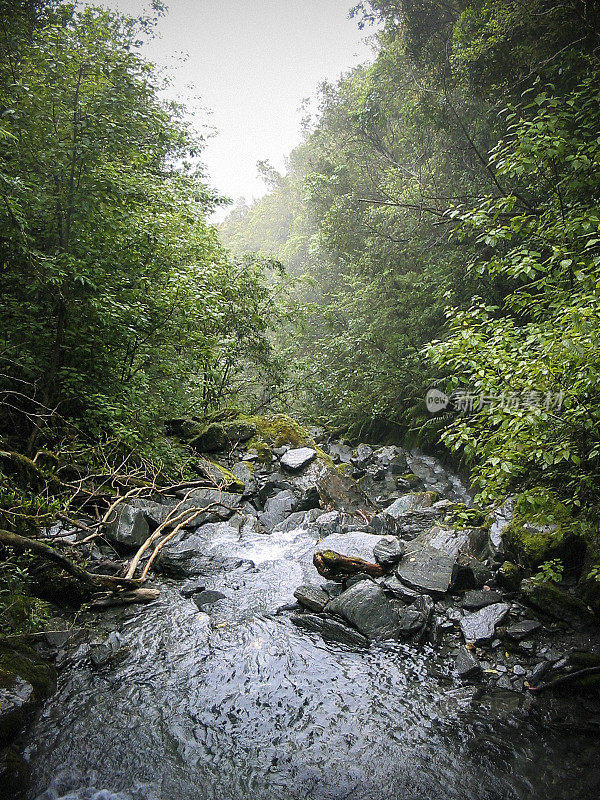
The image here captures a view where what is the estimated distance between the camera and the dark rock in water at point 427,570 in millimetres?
4391

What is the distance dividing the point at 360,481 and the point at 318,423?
19.5ft

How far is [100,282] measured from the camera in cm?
594

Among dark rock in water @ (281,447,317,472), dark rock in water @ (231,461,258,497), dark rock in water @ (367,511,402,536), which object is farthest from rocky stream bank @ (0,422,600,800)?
dark rock in water @ (281,447,317,472)

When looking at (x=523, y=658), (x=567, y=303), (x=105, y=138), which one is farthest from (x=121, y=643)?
(x=105, y=138)

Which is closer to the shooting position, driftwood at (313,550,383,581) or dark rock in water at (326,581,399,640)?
dark rock in water at (326,581,399,640)

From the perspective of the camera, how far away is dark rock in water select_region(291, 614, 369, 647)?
4.02m

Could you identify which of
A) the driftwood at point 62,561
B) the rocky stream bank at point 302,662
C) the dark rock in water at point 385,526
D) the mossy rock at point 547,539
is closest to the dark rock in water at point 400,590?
the rocky stream bank at point 302,662

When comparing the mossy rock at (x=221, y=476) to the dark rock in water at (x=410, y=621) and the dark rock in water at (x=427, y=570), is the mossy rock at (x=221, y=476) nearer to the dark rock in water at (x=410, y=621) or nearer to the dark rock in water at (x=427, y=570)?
the dark rock in water at (x=427, y=570)

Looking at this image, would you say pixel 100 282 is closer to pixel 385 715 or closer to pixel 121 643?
pixel 121 643

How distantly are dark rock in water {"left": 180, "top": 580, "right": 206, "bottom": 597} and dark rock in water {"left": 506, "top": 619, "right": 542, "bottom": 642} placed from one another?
136 inches

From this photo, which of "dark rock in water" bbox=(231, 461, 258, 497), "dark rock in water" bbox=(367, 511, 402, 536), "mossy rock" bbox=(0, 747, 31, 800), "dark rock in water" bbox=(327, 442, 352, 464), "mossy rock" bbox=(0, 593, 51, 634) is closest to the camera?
"mossy rock" bbox=(0, 747, 31, 800)

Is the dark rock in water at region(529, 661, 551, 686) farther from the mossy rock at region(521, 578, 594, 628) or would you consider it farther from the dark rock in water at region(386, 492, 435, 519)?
the dark rock in water at region(386, 492, 435, 519)

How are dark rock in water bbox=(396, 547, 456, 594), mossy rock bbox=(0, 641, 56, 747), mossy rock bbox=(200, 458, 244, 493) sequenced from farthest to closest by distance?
mossy rock bbox=(200, 458, 244, 493), dark rock in water bbox=(396, 547, 456, 594), mossy rock bbox=(0, 641, 56, 747)

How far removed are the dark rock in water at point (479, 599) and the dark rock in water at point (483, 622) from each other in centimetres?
7
